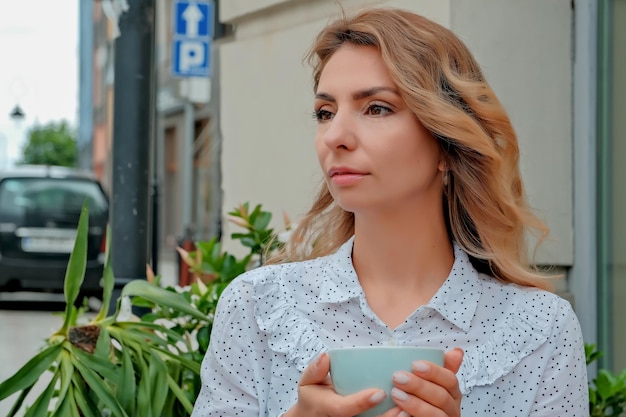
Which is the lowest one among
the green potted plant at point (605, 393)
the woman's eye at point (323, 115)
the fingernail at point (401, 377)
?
the green potted plant at point (605, 393)

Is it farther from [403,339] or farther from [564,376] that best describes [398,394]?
[564,376]

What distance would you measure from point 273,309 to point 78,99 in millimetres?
70673

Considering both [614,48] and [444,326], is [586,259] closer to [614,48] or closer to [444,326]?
[614,48]

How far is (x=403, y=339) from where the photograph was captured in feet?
7.10

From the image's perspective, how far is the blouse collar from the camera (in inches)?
86.6

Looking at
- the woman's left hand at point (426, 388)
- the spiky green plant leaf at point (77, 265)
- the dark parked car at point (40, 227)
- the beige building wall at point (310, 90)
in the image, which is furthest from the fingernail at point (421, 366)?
the dark parked car at point (40, 227)

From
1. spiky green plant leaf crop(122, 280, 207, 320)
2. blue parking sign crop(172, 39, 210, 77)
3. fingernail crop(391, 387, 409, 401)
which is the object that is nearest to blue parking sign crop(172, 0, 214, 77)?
blue parking sign crop(172, 39, 210, 77)

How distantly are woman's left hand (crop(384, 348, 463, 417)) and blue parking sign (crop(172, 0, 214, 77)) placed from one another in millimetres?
11260

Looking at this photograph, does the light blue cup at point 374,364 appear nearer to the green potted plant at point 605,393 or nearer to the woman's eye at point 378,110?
the woman's eye at point 378,110

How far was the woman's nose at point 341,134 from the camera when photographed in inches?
83.1

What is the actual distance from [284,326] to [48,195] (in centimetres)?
1203

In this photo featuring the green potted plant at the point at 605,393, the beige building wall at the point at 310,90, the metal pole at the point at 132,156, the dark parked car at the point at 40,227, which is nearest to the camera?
the green potted plant at the point at 605,393

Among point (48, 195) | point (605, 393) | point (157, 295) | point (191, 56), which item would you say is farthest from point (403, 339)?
point (48, 195)

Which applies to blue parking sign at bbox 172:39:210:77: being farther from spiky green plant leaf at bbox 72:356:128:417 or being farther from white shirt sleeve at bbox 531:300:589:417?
white shirt sleeve at bbox 531:300:589:417
